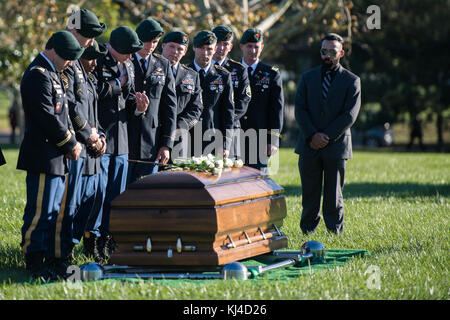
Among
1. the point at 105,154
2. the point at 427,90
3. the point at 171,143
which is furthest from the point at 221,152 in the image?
the point at 427,90

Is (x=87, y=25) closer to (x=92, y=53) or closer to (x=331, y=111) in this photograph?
(x=92, y=53)

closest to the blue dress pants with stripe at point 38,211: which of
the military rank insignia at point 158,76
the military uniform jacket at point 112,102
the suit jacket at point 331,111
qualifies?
the military uniform jacket at point 112,102

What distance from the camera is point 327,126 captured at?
7.52m

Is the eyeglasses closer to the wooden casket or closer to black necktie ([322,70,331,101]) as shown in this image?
black necktie ([322,70,331,101])

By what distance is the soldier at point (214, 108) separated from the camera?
25.1ft

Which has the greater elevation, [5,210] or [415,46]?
[415,46]

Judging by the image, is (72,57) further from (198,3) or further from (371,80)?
(371,80)

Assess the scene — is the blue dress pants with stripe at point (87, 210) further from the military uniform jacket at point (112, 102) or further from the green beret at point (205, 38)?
the green beret at point (205, 38)

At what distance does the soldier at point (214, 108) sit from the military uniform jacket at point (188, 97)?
0.83ft

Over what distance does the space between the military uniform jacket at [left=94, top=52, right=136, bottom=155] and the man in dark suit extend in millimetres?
1963

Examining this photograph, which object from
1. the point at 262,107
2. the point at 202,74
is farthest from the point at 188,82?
the point at 262,107

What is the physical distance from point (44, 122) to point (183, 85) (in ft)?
6.67

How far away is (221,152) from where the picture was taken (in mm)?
7754

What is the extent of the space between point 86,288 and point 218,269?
1.23m
